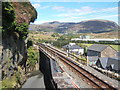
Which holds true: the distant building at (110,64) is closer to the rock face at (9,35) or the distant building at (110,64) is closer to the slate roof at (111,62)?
the slate roof at (111,62)

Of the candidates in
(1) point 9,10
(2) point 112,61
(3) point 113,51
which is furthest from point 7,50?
(3) point 113,51

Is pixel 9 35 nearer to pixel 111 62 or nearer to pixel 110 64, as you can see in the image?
pixel 110 64

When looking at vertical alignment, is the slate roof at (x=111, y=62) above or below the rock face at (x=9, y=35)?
below

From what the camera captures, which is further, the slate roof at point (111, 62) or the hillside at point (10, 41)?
the slate roof at point (111, 62)

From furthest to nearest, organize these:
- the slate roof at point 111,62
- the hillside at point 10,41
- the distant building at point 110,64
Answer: the slate roof at point 111,62
the distant building at point 110,64
the hillside at point 10,41

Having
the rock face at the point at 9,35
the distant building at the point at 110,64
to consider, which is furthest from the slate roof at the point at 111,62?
the rock face at the point at 9,35

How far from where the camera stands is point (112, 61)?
1054 inches

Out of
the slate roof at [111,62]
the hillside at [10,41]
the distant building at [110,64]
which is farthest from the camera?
the slate roof at [111,62]

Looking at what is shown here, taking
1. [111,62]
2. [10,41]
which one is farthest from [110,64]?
[10,41]

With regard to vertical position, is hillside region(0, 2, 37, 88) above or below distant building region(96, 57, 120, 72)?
above

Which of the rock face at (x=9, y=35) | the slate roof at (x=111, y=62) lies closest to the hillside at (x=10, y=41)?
the rock face at (x=9, y=35)

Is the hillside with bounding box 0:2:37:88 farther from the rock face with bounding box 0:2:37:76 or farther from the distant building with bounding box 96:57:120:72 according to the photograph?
the distant building with bounding box 96:57:120:72

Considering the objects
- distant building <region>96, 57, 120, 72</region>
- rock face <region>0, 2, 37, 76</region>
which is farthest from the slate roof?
rock face <region>0, 2, 37, 76</region>

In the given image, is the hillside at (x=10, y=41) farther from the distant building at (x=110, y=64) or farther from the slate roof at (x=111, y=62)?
the slate roof at (x=111, y=62)
